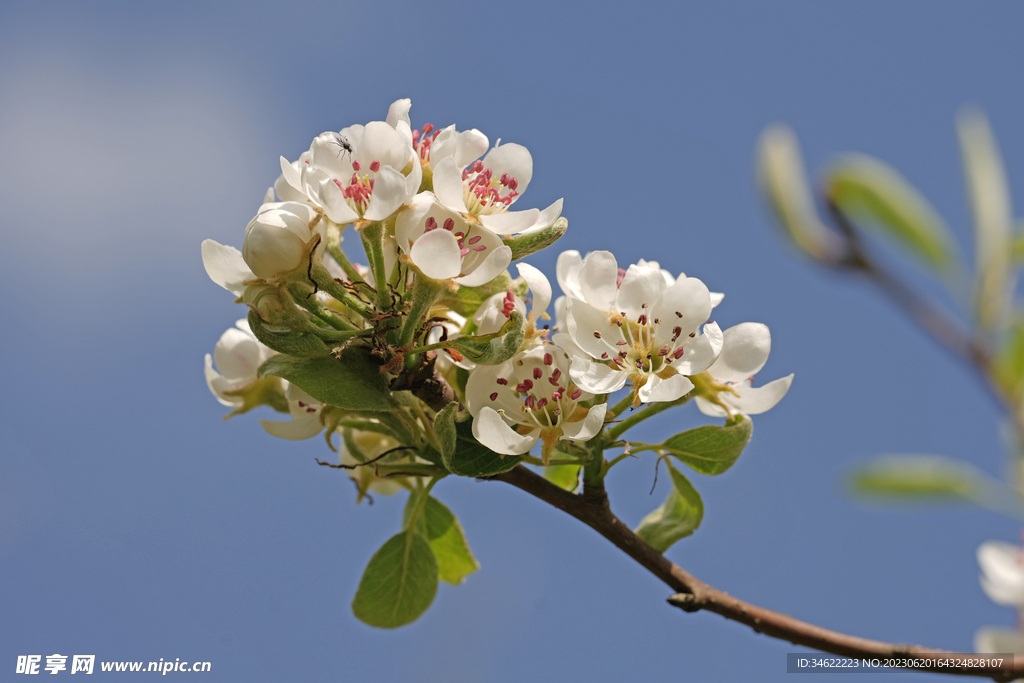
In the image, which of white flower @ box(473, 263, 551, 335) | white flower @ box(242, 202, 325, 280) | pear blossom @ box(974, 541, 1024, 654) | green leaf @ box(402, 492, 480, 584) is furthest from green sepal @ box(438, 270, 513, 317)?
pear blossom @ box(974, 541, 1024, 654)

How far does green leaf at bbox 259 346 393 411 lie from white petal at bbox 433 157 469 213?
0.27 m

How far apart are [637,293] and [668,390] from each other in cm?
20

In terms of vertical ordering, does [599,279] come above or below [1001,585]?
above

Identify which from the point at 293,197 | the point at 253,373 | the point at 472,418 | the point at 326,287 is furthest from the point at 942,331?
the point at 253,373

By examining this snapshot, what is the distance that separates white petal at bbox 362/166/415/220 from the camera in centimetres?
116

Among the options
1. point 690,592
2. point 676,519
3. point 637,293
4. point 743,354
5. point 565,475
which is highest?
point 637,293

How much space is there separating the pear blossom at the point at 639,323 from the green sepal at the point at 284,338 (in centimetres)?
40

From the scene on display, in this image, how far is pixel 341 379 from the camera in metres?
1.20

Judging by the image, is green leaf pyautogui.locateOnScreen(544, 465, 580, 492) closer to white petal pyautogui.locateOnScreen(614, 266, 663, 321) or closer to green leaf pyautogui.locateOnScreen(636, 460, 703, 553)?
green leaf pyautogui.locateOnScreen(636, 460, 703, 553)

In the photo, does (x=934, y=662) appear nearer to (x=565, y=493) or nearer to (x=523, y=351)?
(x=565, y=493)

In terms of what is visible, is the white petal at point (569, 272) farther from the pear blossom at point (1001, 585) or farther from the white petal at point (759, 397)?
the pear blossom at point (1001, 585)

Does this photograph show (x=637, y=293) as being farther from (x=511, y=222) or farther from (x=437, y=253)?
(x=437, y=253)

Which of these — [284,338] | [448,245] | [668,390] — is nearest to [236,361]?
[284,338]

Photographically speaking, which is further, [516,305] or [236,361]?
[236,361]
